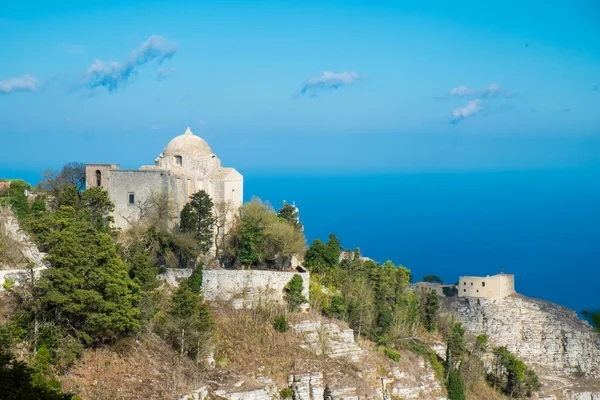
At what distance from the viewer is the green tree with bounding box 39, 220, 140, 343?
25.8 metres

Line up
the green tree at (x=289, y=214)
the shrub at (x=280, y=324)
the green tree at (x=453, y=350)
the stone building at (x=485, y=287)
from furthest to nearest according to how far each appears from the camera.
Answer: the stone building at (x=485, y=287)
the green tree at (x=289, y=214)
the green tree at (x=453, y=350)
the shrub at (x=280, y=324)

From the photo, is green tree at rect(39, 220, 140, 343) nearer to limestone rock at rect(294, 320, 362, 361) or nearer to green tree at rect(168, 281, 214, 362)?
green tree at rect(168, 281, 214, 362)

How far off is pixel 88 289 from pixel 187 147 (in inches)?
576

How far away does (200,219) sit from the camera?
121ft

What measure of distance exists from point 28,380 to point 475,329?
4144cm

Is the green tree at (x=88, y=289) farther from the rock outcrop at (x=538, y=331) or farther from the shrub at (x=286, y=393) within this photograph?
the rock outcrop at (x=538, y=331)

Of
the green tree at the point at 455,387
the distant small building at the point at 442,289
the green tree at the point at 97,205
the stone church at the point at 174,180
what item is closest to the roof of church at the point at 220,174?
the stone church at the point at 174,180

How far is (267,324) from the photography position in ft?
110

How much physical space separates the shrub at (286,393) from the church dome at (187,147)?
1416 cm

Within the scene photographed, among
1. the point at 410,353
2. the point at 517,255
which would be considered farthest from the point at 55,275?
the point at 517,255

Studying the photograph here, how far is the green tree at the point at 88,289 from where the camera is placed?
25750 millimetres

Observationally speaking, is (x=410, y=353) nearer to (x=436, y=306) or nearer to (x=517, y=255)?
(x=436, y=306)

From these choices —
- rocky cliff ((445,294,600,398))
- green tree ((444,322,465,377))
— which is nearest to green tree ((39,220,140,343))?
green tree ((444,322,465,377))

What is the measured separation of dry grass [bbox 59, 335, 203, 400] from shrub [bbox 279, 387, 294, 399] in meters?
3.64
